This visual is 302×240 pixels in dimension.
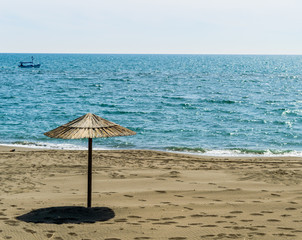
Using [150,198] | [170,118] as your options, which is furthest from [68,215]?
[170,118]

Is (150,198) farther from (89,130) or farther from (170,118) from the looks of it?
(170,118)

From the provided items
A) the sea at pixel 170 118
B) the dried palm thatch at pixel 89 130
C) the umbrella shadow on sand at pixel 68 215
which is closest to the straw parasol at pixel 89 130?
the dried palm thatch at pixel 89 130

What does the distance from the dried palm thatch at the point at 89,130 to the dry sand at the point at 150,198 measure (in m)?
1.89

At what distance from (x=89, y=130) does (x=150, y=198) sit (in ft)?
9.83

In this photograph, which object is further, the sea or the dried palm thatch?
the sea

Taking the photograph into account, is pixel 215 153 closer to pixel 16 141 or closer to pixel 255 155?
pixel 255 155

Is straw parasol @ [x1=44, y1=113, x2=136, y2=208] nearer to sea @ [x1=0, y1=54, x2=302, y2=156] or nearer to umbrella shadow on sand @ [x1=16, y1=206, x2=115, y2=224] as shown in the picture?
umbrella shadow on sand @ [x1=16, y1=206, x2=115, y2=224]

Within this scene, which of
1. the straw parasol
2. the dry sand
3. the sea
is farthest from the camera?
the sea

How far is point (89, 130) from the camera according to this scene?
27.5 feet

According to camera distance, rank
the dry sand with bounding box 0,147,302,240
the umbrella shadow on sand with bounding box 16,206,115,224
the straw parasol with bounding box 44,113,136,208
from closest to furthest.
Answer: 1. the dry sand with bounding box 0,147,302,240
2. the straw parasol with bounding box 44,113,136,208
3. the umbrella shadow on sand with bounding box 16,206,115,224

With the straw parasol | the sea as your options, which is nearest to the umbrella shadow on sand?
the straw parasol

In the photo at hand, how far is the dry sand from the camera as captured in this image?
26.4 ft

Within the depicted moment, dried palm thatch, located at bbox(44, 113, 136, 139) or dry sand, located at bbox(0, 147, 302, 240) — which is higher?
dried palm thatch, located at bbox(44, 113, 136, 139)

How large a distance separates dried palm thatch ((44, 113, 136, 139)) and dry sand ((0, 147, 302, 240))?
1886mm
